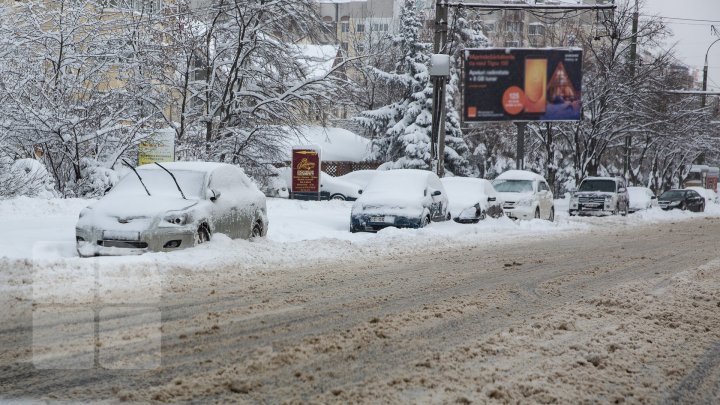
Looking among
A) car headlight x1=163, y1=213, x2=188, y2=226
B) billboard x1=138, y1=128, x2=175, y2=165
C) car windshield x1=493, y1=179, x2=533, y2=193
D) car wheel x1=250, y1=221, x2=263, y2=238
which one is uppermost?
billboard x1=138, y1=128, x2=175, y2=165

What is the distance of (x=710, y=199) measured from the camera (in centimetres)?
6028

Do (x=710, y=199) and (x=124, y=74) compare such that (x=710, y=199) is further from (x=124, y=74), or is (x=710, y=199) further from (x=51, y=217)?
(x=51, y=217)

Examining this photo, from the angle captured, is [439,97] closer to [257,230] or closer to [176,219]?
[257,230]

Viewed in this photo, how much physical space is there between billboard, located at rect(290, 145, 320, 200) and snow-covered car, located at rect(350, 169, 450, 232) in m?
9.12

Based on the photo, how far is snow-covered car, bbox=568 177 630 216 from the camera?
113 ft

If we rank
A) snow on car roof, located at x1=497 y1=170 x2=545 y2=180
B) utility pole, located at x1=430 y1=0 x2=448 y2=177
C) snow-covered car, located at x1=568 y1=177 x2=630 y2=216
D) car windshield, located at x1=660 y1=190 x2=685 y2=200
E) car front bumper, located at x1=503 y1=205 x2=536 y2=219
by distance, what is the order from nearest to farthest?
utility pole, located at x1=430 y1=0 x2=448 y2=177, car front bumper, located at x1=503 y1=205 x2=536 y2=219, snow on car roof, located at x1=497 y1=170 x2=545 y2=180, snow-covered car, located at x1=568 y1=177 x2=630 y2=216, car windshield, located at x1=660 y1=190 x2=685 y2=200

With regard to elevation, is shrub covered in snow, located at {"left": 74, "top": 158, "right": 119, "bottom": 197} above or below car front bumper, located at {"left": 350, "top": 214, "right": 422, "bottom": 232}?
above

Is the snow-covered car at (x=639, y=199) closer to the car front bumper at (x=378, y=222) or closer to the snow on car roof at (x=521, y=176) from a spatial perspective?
the snow on car roof at (x=521, y=176)

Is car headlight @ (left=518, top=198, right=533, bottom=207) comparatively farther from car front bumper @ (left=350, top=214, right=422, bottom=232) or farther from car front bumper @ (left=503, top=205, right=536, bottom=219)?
car front bumper @ (left=350, top=214, right=422, bottom=232)

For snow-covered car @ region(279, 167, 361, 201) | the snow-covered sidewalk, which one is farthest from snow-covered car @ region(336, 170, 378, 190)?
the snow-covered sidewalk

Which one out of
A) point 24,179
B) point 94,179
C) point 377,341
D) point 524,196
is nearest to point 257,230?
point 94,179

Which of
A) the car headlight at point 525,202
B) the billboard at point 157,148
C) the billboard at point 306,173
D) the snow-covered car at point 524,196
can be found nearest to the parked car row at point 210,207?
the snow-covered car at point 524,196

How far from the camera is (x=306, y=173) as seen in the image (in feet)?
98.7

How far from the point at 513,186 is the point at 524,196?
1.21m
